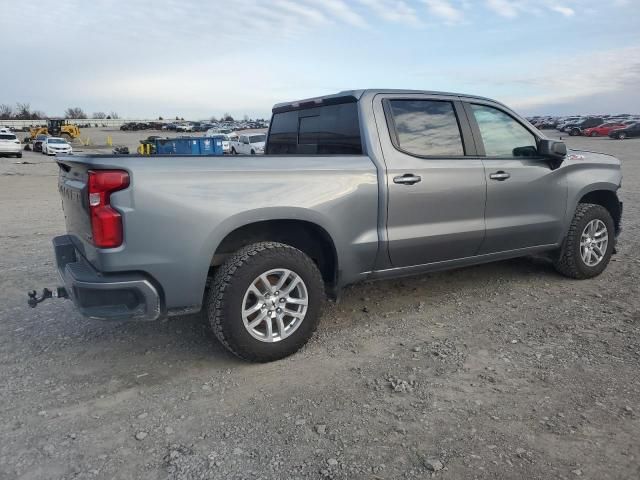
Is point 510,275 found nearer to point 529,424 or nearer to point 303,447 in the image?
point 529,424

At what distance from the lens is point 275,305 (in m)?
3.61

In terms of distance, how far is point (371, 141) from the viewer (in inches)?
157

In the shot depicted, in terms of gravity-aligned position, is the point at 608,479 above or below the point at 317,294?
below

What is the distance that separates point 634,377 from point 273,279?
7.97 feet

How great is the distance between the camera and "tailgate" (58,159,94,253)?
3.23 metres

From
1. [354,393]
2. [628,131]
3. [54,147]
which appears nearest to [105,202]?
[354,393]

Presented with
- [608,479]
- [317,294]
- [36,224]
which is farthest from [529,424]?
[36,224]

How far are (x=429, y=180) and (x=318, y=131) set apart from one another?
43.3 inches

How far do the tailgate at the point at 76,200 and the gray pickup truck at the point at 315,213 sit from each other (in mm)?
19

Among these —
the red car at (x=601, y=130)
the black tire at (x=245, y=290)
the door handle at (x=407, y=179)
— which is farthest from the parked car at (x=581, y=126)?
the black tire at (x=245, y=290)

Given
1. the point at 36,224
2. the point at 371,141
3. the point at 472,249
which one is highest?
the point at 371,141

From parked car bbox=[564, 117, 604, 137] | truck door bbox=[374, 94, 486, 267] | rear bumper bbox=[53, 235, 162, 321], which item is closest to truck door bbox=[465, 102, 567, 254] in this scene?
truck door bbox=[374, 94, 486, 267]

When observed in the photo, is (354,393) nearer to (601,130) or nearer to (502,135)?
(502,135)

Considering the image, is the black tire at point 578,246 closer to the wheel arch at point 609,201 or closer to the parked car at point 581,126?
the wheel arch at point 609,201
